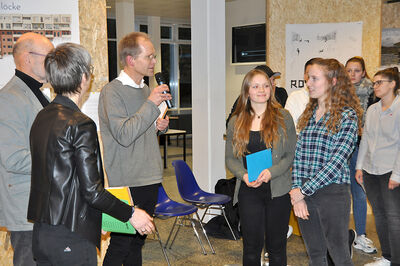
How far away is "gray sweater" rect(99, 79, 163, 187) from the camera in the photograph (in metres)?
2.37

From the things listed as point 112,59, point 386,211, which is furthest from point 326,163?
point 112,59

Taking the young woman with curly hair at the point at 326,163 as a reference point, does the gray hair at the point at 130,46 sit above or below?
above

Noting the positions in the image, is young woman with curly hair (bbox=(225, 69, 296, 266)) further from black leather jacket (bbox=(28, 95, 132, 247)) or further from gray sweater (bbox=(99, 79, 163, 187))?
black leather jacket (bbox=(28, 95, 132, 247))

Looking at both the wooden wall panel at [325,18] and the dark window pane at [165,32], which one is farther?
the dark window pane at [165,32]

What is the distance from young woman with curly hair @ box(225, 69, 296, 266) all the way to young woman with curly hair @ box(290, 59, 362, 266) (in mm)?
129

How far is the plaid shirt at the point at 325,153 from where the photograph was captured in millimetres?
2406

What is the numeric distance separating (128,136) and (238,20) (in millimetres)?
7684

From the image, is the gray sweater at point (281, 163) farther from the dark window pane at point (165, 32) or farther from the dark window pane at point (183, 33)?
the dark window pane at point (183, 33)

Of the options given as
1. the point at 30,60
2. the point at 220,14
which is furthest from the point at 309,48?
the point at 30,60

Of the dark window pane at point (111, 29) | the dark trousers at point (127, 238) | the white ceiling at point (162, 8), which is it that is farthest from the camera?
the dark window pane at point (111, 29)

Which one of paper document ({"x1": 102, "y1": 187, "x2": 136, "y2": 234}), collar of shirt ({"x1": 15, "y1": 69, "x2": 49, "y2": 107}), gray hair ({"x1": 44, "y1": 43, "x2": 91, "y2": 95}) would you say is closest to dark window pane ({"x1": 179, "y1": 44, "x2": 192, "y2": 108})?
collar of shirt ({"x1": 15, "y1": 69, "x2": 49, "y2": 107})

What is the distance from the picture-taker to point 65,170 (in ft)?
5.41

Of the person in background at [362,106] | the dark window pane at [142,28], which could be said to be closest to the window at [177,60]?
the dark window pane at [142,28]

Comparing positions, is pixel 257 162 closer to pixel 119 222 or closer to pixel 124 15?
pixel 119 222
